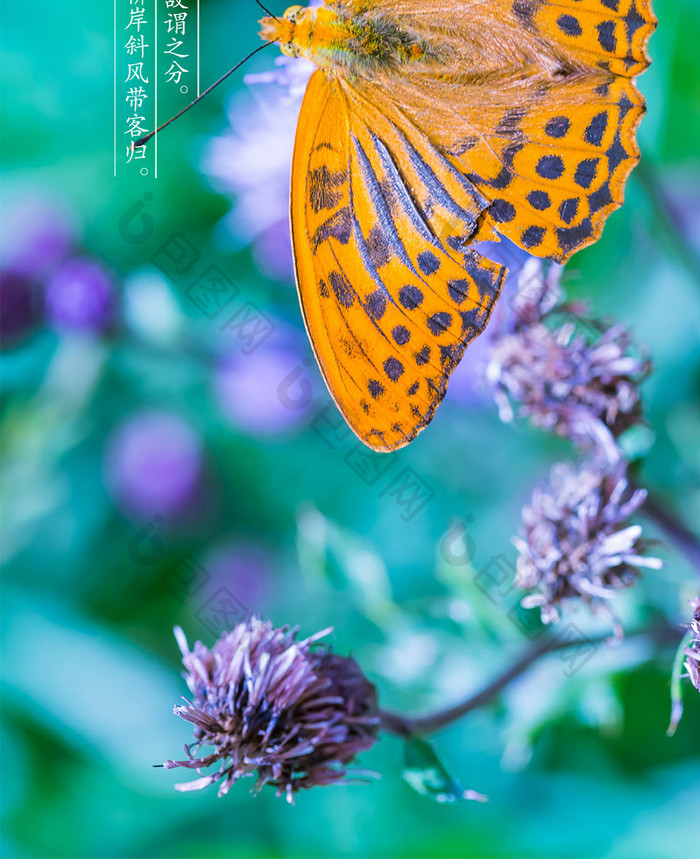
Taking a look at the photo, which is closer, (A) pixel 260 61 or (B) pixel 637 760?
(B) pixel 637 760

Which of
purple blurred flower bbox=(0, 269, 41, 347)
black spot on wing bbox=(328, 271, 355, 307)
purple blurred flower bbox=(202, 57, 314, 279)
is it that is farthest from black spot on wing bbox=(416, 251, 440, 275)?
purple blurred flower bbox=(0, 269, 41, 347)

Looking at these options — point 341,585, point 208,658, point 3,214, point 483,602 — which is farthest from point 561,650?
point 3,214

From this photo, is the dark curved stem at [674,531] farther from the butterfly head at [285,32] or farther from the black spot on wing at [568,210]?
the butterfly head at [285,32]

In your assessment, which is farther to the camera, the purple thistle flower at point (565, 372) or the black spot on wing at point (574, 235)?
the purple thistle flower at point (565, 372)

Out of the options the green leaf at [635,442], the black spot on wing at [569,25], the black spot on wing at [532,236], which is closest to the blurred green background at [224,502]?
the green leaf at [635,442]

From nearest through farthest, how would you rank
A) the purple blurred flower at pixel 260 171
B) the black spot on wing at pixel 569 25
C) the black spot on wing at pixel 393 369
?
the black spot on wing at pixel 393 369, the black spot on wing at pixel 569 25, the purple blurred flower at pixel 260 171

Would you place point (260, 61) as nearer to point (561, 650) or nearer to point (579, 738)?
point (561, 650)
